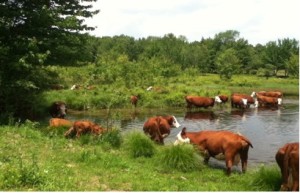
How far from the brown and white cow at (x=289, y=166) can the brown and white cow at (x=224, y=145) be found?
2229 mm

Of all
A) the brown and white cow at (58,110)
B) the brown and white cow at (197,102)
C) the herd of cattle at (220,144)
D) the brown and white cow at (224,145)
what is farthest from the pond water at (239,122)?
the brown and white cow at (224,145)

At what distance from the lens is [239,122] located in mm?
22391

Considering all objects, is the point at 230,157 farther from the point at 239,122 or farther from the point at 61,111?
the point at 61,111

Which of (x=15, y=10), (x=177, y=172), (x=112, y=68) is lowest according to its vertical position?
(x=177, y=172)

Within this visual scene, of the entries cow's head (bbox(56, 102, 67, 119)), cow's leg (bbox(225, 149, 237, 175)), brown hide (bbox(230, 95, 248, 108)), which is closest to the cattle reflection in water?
brown hide (bbox(230, 95, 248, 108))

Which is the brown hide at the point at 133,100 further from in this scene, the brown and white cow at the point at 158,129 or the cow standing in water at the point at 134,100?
the brown and white cow at the point at 158,129

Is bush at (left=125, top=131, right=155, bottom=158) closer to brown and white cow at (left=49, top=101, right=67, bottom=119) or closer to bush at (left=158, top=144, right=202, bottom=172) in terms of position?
bush at (left=158, top=144, right=202, bottom=172)

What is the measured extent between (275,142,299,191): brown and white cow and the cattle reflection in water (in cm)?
1482

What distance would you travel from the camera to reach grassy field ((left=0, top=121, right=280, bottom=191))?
8.62 metres

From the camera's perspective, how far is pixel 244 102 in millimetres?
29062

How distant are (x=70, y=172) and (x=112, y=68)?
31126 mm

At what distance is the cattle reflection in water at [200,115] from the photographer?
2416 centimetres

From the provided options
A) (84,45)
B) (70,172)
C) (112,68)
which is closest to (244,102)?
(84,45)

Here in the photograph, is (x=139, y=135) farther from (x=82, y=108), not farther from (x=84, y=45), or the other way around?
(x=82, y=108)
